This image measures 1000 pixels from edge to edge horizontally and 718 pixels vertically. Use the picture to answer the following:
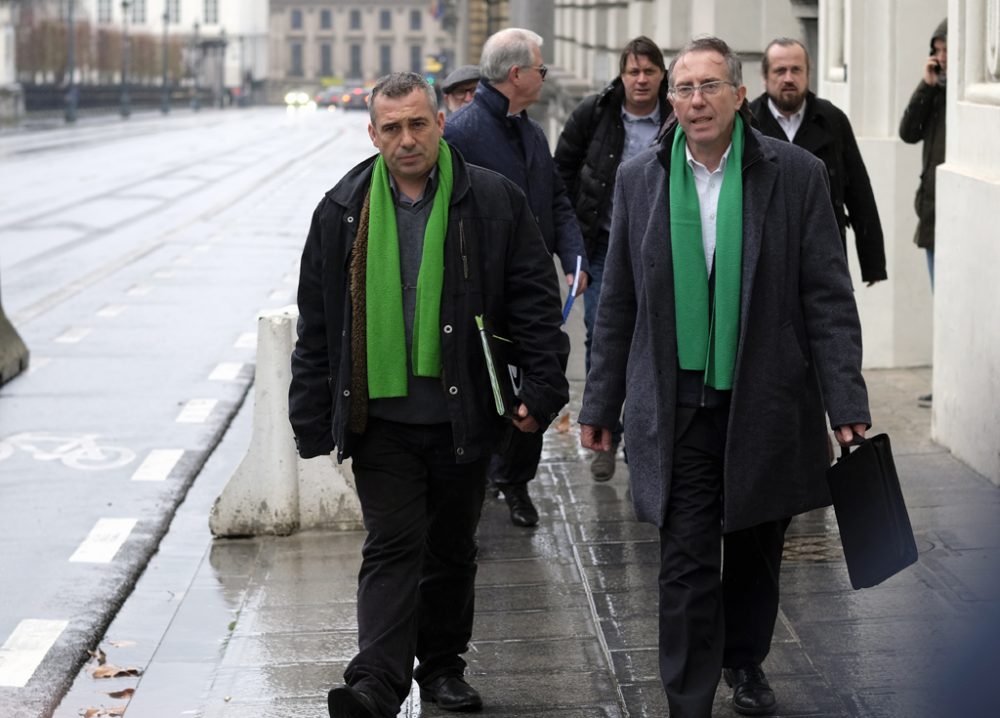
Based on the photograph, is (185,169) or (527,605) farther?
(185,169)

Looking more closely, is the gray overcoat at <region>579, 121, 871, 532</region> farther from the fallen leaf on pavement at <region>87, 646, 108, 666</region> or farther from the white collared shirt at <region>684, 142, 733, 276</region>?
the fallen leaf on pavement at <region>87, 646, 108, 666</region>

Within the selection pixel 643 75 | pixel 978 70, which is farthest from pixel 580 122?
pixel 978 70

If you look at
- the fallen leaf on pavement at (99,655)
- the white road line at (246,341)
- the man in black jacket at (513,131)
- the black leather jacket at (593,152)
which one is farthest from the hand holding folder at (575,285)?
the white road line at (246,341)

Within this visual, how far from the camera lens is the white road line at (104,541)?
7207 millimetres

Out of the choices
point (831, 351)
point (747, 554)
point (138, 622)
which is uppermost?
point (831, 351)

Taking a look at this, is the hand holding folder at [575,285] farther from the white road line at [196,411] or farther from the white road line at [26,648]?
the white road line at [196,411]

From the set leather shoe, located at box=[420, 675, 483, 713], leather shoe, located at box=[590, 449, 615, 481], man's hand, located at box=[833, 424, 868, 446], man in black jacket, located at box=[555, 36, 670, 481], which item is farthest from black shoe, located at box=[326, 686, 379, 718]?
leather shoe, located at box=[590, 449, 615, 481]

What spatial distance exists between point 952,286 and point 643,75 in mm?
1712

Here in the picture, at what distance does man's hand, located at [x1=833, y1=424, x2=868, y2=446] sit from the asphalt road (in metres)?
2.45

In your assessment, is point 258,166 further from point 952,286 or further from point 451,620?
point 451,620

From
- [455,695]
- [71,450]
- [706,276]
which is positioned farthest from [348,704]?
[71,450]

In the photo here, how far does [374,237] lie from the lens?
4.47 m

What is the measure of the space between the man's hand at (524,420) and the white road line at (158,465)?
454cm

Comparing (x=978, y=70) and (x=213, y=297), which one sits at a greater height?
(x=978, y=70)
